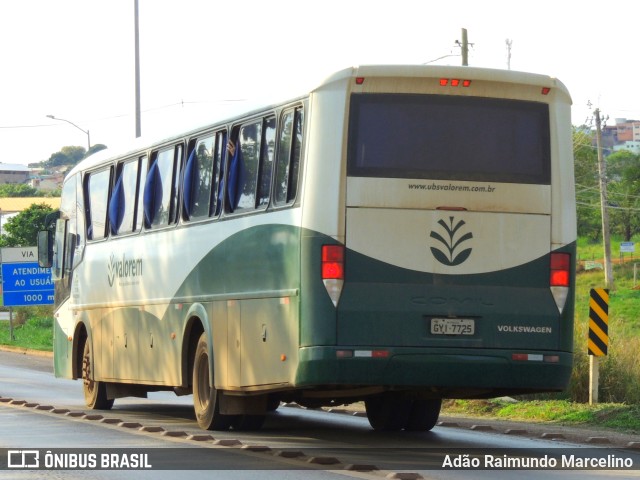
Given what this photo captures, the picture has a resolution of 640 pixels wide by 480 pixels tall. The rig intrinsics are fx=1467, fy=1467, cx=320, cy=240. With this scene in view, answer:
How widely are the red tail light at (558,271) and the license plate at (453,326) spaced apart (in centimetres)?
90

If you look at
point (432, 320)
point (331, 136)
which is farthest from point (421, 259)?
point (331, 136)

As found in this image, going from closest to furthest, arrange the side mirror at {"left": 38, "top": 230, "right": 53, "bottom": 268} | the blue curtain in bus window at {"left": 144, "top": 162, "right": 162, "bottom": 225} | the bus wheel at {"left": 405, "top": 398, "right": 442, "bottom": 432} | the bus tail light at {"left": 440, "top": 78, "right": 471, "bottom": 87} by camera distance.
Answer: the bus tail light at {"left": 440, "top": 78, "right": 471, "bottom": 87} < the bus wheel at {"left": 405, "top": 398, "right": 442, "bottom": 432} < the blue curtain in bus window at {"left": 144, "top": 162, "right": 162, "bottom": 225} < the side mirror at {"left": 38, "top": 230, "right": 53, "bottom": 268}

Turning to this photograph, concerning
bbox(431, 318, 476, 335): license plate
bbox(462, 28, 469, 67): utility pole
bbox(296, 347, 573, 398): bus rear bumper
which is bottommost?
bbox(296, 347, 573, 398): bus rear bumper

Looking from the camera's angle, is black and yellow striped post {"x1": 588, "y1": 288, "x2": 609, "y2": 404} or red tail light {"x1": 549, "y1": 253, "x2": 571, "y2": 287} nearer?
red tail light {"x1": 549, "y1": 253, "x2": 571, "y2": 287}

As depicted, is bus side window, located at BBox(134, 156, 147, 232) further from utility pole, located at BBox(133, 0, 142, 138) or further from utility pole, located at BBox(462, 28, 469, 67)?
utility pole, located at BBox(462, 28, 469, 67)

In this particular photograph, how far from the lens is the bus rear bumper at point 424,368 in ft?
43.2

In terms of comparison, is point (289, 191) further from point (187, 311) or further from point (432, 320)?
point (187, 311)

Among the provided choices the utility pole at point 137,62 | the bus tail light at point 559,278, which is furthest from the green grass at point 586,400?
the utility pole at point 137,62

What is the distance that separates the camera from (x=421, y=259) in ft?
43.8

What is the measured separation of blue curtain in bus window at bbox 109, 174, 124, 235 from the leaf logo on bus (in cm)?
706

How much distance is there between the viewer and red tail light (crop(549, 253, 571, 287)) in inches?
538

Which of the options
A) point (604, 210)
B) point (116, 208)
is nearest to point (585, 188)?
point (604, 210)

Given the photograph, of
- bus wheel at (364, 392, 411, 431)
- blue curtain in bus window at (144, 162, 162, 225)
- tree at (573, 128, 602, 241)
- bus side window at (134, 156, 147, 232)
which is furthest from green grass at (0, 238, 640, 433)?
tree at (573, 128, 602, 241)

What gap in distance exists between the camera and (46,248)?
2311cm
